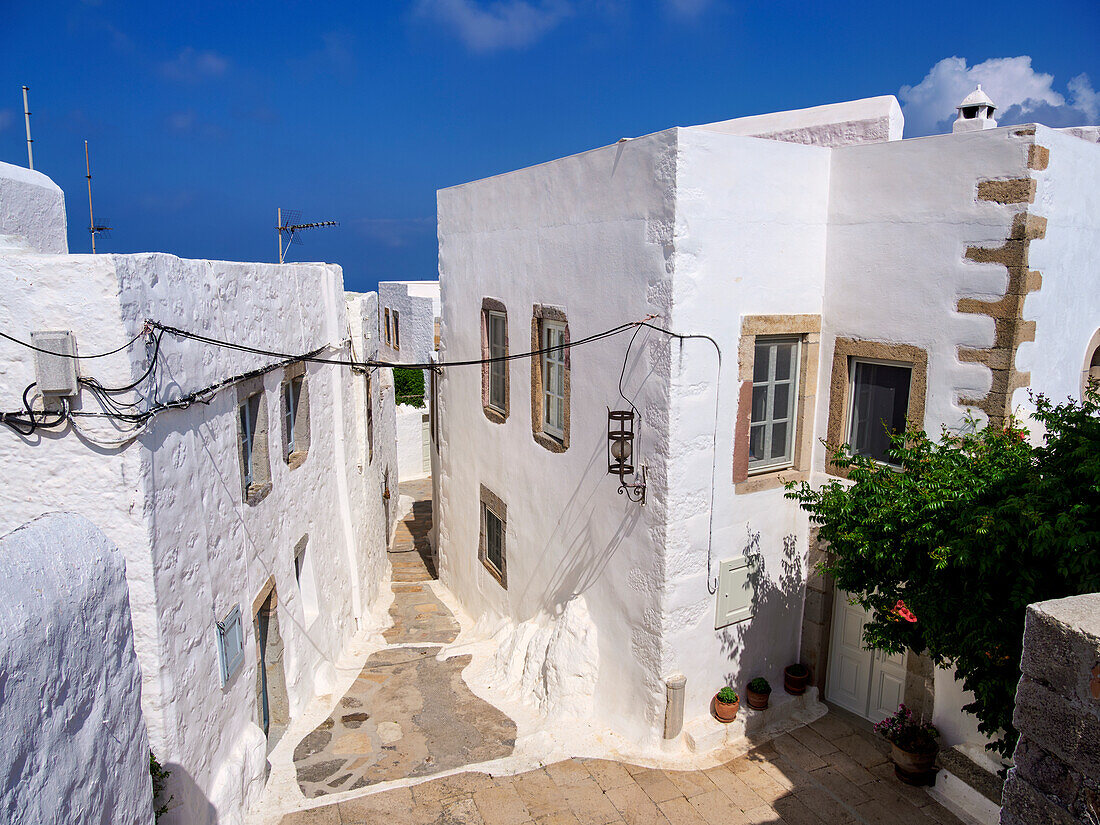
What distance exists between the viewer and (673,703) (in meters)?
7.71

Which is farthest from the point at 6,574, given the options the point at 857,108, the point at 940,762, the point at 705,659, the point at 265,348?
the point at 857,108

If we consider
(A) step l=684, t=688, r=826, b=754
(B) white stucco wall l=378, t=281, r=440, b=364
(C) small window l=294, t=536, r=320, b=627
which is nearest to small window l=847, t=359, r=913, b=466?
(A) step l=684, t=688, r=826, b=754

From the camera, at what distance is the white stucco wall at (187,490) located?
16.0ft

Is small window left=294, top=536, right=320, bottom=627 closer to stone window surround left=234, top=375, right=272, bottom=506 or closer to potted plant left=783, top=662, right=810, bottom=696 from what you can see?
stone window surround left=234, top=375, right=272, bottom=506

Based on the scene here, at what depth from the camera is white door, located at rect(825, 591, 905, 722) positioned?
27.6 ft

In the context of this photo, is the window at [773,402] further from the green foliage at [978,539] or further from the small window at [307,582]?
the small window at [307,582]

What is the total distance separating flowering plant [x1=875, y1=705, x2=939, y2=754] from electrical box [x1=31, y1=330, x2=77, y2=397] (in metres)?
8.08

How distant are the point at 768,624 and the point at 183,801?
247 inches

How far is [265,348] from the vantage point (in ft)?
26.7

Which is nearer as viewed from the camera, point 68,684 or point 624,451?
point 68,684

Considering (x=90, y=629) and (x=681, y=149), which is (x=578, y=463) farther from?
(x=90, y=629)

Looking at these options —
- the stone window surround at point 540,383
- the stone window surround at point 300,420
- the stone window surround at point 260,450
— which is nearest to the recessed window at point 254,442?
the stone window surround at point 260,450

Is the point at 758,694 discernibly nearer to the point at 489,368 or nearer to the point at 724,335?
the point at 724,335

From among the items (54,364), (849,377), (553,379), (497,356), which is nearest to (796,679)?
(849,377)
